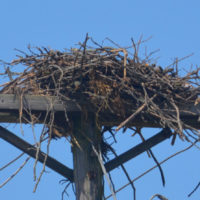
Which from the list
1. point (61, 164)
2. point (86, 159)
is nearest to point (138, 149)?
point (86, 159)

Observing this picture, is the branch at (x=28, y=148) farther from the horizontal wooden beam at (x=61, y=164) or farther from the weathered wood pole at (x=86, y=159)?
the weathered wood pole at (x=86, y=159)

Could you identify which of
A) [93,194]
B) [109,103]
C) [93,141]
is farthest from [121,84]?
[93,194]

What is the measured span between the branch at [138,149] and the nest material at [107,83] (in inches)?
7.6

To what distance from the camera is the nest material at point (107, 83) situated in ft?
15.6

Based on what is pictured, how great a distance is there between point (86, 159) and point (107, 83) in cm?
68

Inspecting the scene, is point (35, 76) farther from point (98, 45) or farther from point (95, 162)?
point (95, 162)

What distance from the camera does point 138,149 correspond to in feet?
16.4

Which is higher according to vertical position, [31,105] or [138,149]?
[31,105]

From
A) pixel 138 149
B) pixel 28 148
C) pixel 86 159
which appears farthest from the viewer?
pixel 138 149

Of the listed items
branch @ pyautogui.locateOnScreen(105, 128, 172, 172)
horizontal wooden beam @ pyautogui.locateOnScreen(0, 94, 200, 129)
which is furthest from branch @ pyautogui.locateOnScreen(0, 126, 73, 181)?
branch @ pyautogui.locateOnScreen(105, 128, 172, 172)

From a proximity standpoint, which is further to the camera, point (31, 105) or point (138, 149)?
point (138, 149)

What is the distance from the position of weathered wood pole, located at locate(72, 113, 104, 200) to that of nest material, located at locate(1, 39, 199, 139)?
0.15m

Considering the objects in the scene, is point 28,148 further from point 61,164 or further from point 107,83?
point 107,83

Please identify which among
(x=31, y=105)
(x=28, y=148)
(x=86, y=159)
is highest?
(x=31, y=105)
